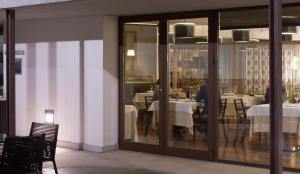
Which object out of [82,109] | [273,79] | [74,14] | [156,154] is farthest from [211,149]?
[273,79]

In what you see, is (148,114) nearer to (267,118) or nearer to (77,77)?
(77,77)

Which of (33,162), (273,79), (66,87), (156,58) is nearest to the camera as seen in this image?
(273,79)

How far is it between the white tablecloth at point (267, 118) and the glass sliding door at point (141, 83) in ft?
5.65

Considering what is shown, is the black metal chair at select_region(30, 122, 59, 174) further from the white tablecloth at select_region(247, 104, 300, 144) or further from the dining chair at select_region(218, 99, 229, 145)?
the white tablecloth at select_region(247, 104, 300, 144)

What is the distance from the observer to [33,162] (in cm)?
590

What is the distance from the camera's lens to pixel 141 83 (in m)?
9.58

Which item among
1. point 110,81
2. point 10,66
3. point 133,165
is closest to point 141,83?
point 110,81

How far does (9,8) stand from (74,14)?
1.49 m

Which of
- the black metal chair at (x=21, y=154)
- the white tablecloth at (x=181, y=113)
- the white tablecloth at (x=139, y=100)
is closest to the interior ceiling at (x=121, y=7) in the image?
the white tablecloth at (x=139, y=100)

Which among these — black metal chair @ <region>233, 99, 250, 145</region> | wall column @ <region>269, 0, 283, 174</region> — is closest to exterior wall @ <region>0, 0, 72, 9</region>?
black metal chair @ <region>233, 99, 250, 145</region>

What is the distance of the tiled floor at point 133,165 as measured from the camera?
7.87 metres

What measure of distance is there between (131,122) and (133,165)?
1561mm

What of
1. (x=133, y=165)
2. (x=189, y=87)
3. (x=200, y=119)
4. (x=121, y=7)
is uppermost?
(x=121, y=7)

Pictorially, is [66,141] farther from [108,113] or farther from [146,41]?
[146,41]
